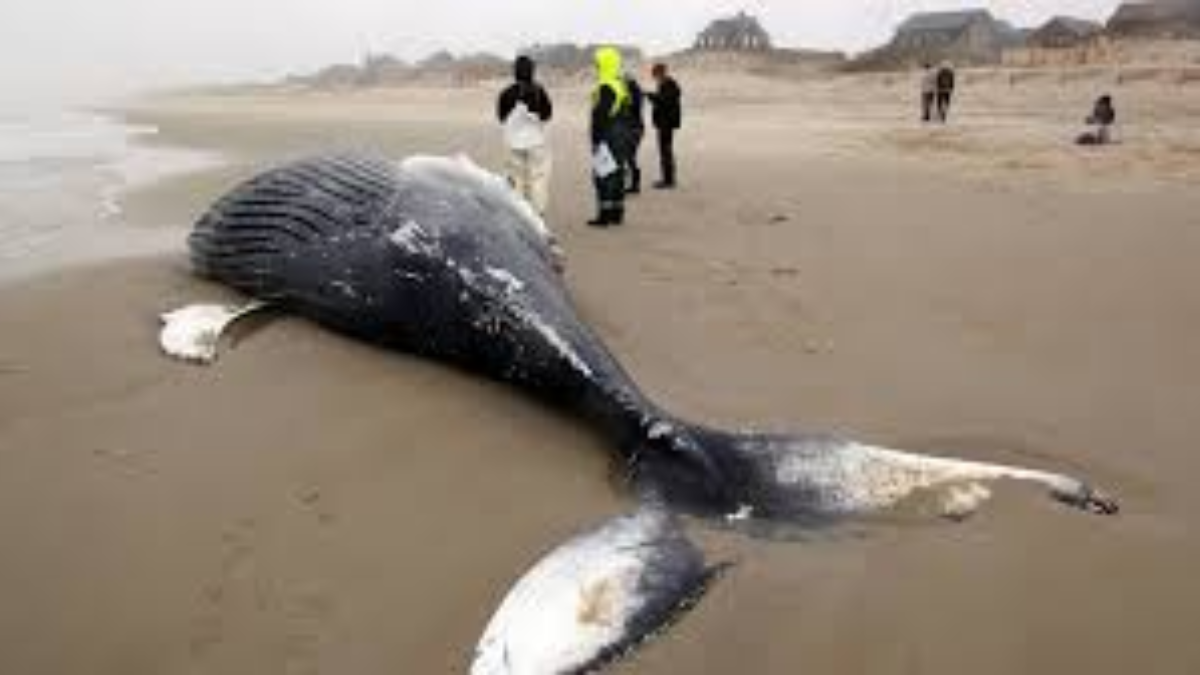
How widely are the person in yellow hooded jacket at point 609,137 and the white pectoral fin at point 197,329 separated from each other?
442 cm

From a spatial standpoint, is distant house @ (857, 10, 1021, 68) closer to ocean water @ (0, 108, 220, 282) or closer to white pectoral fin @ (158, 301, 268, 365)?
ocean water @ (0, 108, 220, 282)

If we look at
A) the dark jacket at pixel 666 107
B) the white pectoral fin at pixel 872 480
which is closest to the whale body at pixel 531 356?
the white pectoral fin at pixel 872 480

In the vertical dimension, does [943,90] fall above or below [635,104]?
above

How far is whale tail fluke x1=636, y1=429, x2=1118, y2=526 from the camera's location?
12.9ft

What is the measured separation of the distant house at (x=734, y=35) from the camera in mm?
70000

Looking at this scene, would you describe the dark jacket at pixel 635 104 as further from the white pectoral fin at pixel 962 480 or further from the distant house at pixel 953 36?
the distant house at pixel 953 36

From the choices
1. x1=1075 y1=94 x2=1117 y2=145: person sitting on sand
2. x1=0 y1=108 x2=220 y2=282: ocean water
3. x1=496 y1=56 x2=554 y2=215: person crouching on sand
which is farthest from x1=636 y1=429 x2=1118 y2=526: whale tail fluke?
x1=1075 y1=94 x2=1117 y2=145: person sitting on sand

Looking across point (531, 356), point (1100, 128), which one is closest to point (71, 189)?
point (531, 356)

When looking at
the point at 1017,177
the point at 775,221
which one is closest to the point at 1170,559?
the point at 775,221

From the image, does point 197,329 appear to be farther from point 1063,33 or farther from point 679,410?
point 1063,33

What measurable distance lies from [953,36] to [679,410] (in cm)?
6429

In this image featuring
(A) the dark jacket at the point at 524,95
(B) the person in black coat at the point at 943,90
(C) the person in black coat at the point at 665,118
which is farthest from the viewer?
(B) the person in black coat at the point at 943,90

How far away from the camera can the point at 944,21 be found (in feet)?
216

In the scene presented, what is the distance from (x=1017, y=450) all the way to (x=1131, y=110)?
21.9m
